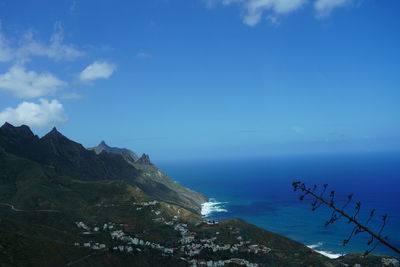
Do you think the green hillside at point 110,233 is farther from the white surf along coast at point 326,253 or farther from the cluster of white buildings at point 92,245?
the white surf along coast at point 326,253

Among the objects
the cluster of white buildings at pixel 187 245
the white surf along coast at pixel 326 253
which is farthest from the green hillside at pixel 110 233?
the white surf along coast at pixel 326 253

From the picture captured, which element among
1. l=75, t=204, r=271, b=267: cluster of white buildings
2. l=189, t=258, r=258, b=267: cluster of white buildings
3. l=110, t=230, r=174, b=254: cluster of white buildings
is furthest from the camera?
l=110, t=230, r=174, b=254: cluster of white buildings

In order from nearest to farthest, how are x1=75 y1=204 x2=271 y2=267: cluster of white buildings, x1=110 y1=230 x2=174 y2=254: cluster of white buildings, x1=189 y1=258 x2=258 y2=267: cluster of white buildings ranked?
1. x1=189 y1=258 x2=258 y2=267: cluster of white buildings
2. x1=75 y1=204 x2=271 y2=267: cluster of white buildings
3. x1=110 y1=230 x2=174 y2=254: cluster of white buildings

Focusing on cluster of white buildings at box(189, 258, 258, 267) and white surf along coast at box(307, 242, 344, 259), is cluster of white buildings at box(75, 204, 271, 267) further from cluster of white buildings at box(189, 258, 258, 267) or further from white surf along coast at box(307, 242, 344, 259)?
white surf along coast at box(307, 242, 344, 259)

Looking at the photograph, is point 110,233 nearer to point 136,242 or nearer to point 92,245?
point 136,242

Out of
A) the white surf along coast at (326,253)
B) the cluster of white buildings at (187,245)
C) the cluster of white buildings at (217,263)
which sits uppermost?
the cluster of white buildings at (187,245)

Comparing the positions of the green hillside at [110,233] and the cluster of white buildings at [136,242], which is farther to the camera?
the cluster of white buildings at [136,242]

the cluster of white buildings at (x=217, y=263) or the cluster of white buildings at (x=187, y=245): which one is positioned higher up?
the cluster of white buildings at (x=187, y=245)

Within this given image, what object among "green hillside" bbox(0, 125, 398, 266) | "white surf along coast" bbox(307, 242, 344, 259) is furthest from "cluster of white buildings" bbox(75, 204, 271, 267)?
"white surf along coast" bbox(307, 242, 344, 259)

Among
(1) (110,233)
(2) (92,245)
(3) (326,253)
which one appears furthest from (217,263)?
(3) (326,253)

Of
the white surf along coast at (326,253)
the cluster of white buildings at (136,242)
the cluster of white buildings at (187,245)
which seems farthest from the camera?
the white surf along coast at (326,253)

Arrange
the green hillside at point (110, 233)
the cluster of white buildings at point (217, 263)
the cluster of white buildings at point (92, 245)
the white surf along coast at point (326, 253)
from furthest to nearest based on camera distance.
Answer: the white surf along coast at point (326, 253)
the cluster of white buildings at point (217, 263)
the cluster of white buildings at point (92, 245)
the green hillside at point (110, 233)

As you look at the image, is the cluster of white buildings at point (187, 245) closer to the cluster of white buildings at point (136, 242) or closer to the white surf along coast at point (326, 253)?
the cluster of white buildings at point (136, 242)
